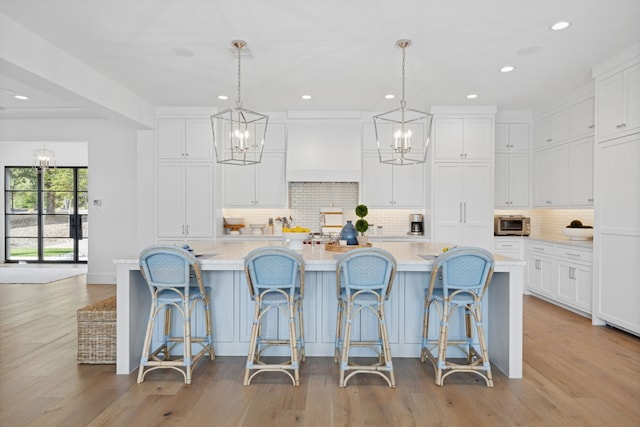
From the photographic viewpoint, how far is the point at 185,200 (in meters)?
5.89

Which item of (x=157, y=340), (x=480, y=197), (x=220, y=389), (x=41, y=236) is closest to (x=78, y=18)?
(x=157, y=340)

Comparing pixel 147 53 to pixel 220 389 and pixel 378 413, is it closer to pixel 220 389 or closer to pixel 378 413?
pixel 220 389

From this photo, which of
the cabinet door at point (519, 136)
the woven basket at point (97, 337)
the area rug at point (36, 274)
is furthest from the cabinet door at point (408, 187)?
the area rug at point (36, 274)

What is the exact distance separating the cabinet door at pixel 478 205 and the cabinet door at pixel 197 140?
3.88 metres

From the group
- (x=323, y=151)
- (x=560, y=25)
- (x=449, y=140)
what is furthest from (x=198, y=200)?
(x=560, y=25)

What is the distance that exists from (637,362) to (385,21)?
3533 millimetres

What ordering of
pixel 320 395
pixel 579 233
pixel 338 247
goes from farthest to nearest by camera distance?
pixel 579 233
pixel 338 247
pixel 320 395

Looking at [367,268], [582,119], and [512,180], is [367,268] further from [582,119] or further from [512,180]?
[512,180]

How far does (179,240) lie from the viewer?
19.4 ft

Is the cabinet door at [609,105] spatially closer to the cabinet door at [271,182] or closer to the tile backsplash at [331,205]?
the tile backsplash at [331,205]

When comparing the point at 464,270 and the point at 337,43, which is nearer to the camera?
the point at 464,270

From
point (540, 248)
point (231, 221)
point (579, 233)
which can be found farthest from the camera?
point (231, 221)

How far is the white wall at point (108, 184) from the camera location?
659cm

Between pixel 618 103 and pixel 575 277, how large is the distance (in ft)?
6.72
